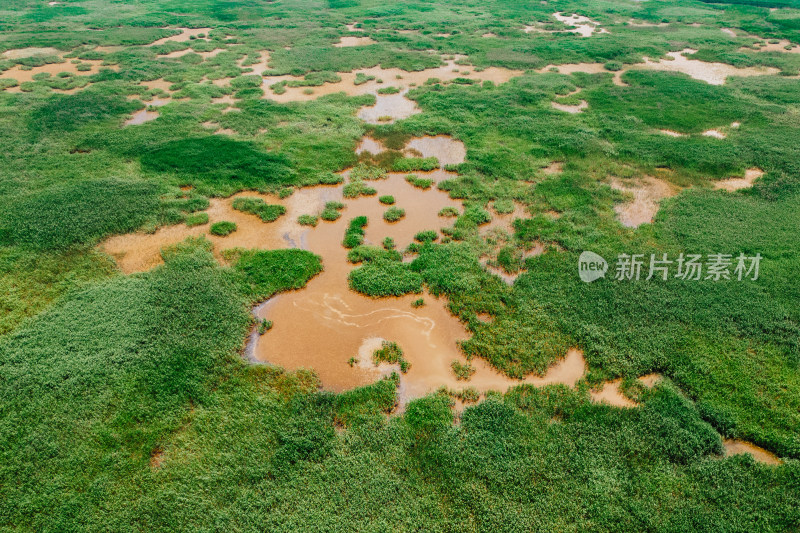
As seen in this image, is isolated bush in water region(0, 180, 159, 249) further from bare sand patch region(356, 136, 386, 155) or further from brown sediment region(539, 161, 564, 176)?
brown sediment region(539, 161, 564, 176)

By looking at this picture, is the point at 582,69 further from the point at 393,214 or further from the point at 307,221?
the point at 307,221


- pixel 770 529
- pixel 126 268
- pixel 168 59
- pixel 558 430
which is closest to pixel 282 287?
pixel 126 268

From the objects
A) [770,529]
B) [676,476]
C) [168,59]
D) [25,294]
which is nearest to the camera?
[770,529]

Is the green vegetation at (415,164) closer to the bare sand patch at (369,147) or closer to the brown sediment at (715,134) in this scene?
the bare sand patch at (369,147)

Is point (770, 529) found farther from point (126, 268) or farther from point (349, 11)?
point (349, 11)

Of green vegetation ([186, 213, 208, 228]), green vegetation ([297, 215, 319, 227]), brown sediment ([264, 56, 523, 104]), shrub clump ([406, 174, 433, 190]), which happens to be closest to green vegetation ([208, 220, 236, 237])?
green vegetation ([186, 213, 208, 228])

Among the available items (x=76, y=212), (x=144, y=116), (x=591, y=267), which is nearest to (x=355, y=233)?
(x=591, y=267)

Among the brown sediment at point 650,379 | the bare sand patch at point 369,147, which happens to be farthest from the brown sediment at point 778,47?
the brown sediment at point 650,379
